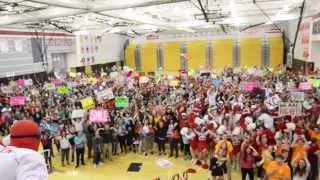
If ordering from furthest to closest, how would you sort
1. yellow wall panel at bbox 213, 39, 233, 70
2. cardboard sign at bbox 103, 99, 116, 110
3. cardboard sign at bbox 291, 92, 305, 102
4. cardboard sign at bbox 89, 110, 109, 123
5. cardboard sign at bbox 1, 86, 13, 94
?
yellow wall panel at bbox 213, 39, 233, 70 → cardboard sign at bbox 1, 86, 13, 94 → cardboard sign at bbox 103, 99, 116, 110 → cardboard sign at bbox 291, 92, 305, 102 → cardboard sign at bbox 89, 110, 109, 123

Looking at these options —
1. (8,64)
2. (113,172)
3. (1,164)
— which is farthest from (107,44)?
(1,164)

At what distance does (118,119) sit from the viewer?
13125mm

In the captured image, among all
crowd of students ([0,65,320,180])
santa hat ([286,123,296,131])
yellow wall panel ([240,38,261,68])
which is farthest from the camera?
yellow wall panel ([240,38,261,68])

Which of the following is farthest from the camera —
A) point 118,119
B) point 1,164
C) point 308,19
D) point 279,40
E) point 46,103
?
point 279,40

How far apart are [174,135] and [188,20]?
15.0 meters

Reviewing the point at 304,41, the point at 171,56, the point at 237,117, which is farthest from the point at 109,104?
the point at 171,56

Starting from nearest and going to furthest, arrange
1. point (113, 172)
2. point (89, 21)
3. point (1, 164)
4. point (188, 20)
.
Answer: point (1, 164), point (113, 172), point (89, 21), point (188, 20)

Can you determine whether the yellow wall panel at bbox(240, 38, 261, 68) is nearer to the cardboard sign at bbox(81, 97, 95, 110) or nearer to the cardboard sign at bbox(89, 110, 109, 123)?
the cardboard sign at bbox(81, 97, 95, 110)

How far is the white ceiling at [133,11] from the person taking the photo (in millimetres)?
12875

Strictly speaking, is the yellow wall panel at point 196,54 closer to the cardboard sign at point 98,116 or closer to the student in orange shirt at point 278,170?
the cardboard sign at point 98,116

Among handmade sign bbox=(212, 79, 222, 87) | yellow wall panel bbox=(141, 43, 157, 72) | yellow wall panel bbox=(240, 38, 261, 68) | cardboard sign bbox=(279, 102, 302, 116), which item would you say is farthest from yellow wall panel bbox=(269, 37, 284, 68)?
cardboard sign bbox=(279, 102, 302, 116)

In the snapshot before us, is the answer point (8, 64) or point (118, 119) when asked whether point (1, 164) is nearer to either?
point (118, 119)

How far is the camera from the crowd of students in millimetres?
9055

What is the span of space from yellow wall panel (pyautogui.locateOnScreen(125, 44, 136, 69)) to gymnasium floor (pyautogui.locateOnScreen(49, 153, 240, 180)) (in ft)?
86.1
